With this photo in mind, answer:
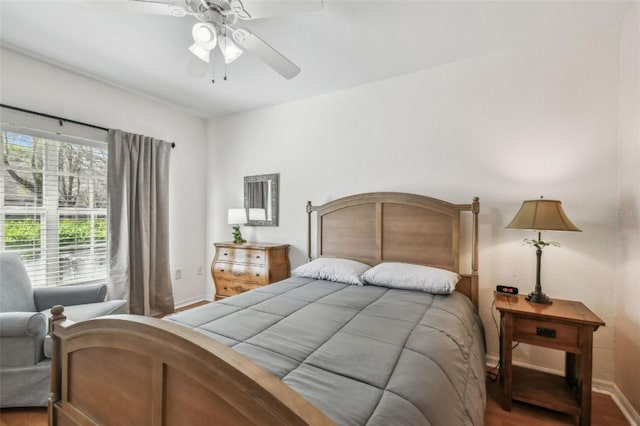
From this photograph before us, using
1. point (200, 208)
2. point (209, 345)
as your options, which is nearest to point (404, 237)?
point (209, 345)

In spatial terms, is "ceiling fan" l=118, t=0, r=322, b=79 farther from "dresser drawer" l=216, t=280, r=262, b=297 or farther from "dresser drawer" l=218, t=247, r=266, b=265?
"dresser drawer" l=216, t=280, r=262, b=297

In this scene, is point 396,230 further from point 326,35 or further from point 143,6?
point 143,6

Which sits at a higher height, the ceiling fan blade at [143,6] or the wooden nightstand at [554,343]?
the ceiling fan blade at [143,6]

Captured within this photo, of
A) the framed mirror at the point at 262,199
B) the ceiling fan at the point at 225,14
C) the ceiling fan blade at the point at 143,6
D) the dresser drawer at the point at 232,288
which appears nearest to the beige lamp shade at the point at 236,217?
the framed mirror at the point at 262,199

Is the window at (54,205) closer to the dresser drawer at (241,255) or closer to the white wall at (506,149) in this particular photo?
the dresser drawer at (241,255)

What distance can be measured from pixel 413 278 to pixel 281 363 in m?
1.37

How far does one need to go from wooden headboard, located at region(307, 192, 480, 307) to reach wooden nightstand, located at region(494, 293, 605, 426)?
48cm

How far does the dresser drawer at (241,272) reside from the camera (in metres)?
3.12

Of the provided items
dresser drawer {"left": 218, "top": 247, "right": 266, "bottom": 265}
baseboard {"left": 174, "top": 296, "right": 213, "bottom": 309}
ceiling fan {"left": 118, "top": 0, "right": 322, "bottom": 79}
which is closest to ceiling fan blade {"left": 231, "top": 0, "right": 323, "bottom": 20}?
ceiling fan {"left": 118, "top": 0, "right": 322, "bottom": 79}

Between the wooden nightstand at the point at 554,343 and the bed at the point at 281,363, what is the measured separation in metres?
0.27

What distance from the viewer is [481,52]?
93.7 inches

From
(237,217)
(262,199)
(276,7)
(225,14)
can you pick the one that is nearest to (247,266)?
(237,217)

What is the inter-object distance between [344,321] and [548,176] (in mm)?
1973

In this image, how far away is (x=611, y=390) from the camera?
200cm
